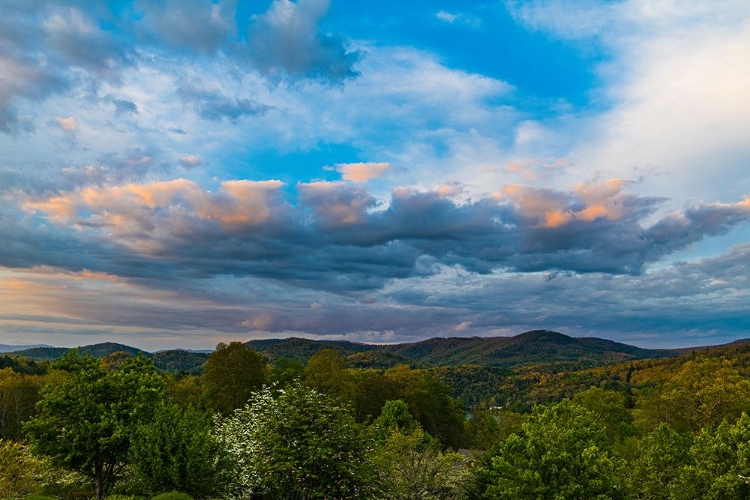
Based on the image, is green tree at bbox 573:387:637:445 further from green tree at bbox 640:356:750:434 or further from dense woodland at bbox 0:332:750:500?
dense woodland at bbox 0:332:750:500

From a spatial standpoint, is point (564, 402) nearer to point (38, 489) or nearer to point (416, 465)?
point (416, 465)

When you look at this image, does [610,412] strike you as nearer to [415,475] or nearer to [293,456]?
[415,475]

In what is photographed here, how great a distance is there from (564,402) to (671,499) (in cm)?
1157

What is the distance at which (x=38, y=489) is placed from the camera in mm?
40719

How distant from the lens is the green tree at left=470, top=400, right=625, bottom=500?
35.5 m

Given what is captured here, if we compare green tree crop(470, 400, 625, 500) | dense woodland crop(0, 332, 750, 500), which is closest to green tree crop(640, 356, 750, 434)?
dense woodland crop(0, 332, 750, 500)

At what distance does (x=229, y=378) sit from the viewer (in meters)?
75.0

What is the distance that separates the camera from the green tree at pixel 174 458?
107ft

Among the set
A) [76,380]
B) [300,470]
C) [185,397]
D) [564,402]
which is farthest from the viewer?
[185,397]

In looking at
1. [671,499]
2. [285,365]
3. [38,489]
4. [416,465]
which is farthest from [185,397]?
[671,499]

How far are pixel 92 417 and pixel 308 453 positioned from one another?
806 inches

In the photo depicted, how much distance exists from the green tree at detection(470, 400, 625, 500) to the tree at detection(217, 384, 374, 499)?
1208 centimetres

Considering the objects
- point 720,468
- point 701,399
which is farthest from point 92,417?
point 701,399

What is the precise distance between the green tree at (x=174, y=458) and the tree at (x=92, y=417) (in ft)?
14.6
